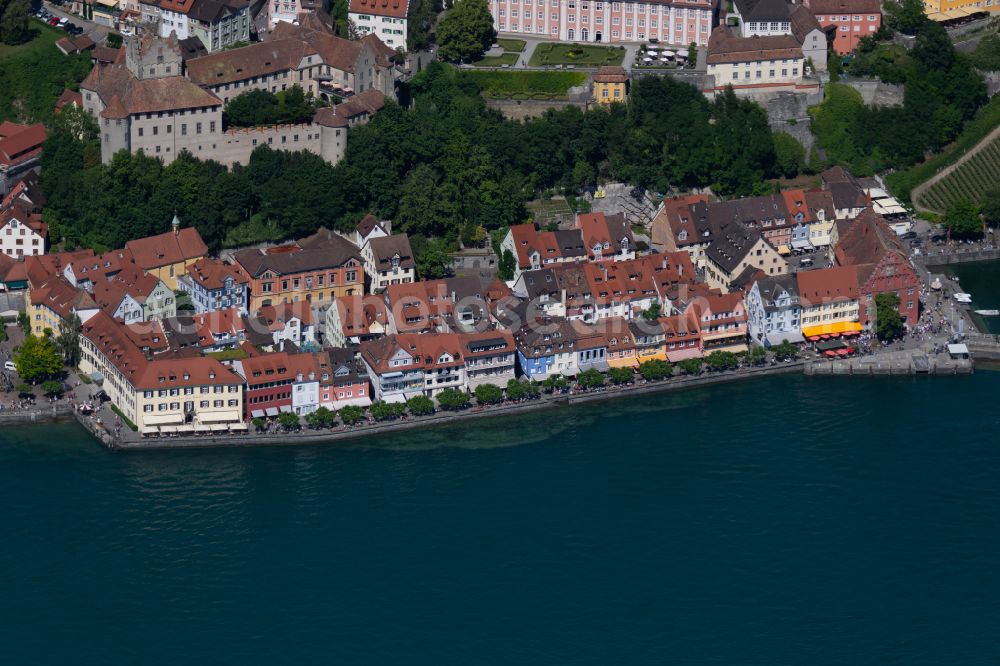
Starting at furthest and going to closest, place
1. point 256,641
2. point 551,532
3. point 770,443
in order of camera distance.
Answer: point 770,443 < point 551,532 < point 256,641

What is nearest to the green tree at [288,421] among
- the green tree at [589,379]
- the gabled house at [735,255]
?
the green tree at [589,379]

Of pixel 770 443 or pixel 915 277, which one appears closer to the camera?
pixel 770 443

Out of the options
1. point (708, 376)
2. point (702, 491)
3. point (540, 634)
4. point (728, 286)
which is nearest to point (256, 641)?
point (540, 634)

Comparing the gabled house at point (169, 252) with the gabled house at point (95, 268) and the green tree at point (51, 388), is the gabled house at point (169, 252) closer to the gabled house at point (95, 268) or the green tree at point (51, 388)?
the gabled house at point (95, 268)

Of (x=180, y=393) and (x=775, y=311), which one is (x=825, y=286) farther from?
(x=180, y=393)

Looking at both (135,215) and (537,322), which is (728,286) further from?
(135,215)

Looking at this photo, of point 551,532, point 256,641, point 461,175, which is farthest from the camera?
point 461,175

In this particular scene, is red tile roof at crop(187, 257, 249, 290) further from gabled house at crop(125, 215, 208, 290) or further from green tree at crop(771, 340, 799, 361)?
green tree at crop(771, 340, 799, 361)
